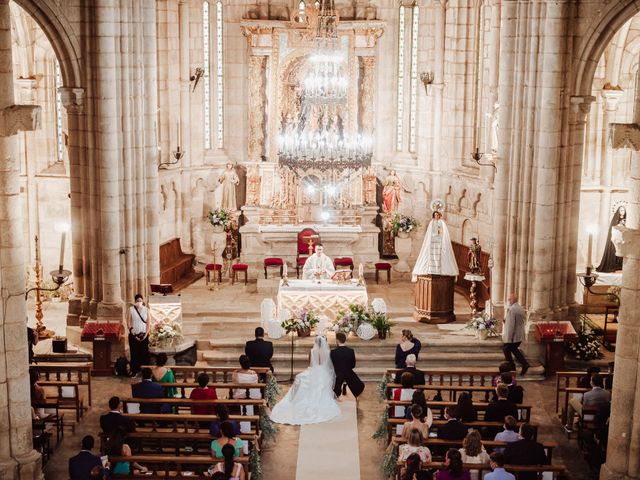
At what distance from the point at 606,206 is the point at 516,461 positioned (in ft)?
40.9

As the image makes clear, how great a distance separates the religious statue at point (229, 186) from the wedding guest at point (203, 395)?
1218cm

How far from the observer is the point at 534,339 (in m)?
22.6

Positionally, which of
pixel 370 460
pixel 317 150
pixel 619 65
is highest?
pixel 619 65

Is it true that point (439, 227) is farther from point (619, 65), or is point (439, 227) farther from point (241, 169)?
point (241, 169)

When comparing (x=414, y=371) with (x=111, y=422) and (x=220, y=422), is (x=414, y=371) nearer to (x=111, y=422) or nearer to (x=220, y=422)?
(x=220, y=422)

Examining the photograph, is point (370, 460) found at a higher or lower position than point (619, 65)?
lower

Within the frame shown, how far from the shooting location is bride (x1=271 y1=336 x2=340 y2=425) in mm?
19875

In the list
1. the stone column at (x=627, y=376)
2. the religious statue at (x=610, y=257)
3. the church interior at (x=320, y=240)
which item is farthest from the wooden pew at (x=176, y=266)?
the stone column at (x=627, y=376)

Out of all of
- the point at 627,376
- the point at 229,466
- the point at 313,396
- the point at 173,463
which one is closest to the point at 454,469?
the point at 229,466

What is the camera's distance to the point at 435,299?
24562 mm

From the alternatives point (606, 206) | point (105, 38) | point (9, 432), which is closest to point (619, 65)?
→ point (606, 206)

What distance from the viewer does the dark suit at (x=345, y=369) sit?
20.3m

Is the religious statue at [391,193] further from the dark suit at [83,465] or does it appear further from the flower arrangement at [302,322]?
the dark suit at [83,465]

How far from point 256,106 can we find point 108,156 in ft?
28.8
